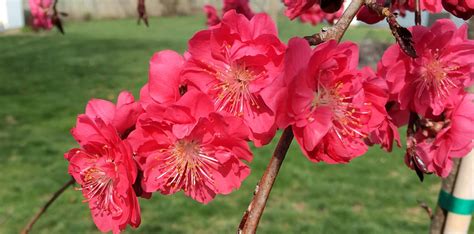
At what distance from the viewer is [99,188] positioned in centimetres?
69

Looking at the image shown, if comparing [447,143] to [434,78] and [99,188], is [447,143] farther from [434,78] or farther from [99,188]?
[99,188]

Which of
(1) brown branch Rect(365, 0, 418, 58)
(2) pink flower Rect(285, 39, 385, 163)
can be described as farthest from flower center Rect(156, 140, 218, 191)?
(1) brown branch Rect(365, 0, 418, 58)

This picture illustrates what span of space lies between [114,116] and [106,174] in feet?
0.24

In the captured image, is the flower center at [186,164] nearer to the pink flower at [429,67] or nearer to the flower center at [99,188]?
the flower center at [99,188]

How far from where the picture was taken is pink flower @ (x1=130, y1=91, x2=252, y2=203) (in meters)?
0.59

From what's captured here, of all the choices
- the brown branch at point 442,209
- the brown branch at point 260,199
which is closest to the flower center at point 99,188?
the brown branch at point 260,199

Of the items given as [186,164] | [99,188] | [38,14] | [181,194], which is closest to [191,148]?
[186,164]

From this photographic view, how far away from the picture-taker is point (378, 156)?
473 centimetres

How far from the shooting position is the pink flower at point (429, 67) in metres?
0.72

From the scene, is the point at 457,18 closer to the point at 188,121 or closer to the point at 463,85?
the point at 463,85

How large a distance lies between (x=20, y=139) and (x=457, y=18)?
4732mm

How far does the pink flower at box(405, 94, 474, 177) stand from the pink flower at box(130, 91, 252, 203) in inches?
10.9

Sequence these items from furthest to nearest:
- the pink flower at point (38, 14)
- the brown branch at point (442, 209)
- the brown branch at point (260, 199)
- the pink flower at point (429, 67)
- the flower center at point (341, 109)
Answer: the pink flower at point (38, 14) < the brown branch at point (442, 209) < the pink flower at point (429, 67) < the flower center at point (341, 109) < the brown branch at point (260, 199)

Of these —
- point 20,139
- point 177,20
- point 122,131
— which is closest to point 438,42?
point 122,131
